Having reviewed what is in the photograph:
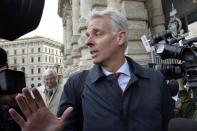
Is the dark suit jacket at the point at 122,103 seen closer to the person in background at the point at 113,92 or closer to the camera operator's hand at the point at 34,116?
the person in background at the point at 113,92

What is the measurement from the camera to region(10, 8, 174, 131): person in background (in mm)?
2051

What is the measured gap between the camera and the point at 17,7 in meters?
1.04

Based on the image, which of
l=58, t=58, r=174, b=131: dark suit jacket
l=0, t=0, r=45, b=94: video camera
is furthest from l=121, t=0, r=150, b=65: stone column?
l=0, t=0, r=45, b=94: video camera

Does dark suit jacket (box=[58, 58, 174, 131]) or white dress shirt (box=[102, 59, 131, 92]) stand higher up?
white dress shirt (box=[102, 59, 131, 92])

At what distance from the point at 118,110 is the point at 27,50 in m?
71.8

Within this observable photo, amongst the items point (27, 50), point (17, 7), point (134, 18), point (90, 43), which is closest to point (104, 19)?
point (90, 43)

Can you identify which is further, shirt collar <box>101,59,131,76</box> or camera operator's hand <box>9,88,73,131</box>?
shirt collar <box>101,59,131,76</box>

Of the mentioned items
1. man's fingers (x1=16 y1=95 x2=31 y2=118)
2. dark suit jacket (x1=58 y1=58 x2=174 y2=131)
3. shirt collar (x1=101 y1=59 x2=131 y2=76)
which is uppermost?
shirt collar (x1=101 y1=59 x2=131 y2=76)

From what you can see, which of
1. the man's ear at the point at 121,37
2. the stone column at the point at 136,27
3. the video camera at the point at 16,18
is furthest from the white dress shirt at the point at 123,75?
the stone column at the point at 136,27

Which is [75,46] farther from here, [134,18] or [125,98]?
[125,98]

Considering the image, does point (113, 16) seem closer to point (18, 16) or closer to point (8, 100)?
point (8, 100)

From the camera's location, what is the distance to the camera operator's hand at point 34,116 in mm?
1247

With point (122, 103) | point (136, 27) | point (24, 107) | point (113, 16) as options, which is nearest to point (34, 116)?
point (24, 107)

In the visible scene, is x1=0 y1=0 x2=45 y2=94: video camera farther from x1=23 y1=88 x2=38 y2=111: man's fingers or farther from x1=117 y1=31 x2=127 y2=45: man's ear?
x1=117 y1=31 x2=127 y2=45: man's ear
